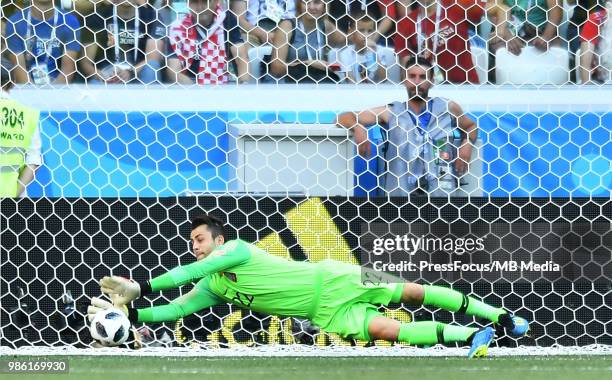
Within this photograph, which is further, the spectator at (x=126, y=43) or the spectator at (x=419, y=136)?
the spectator at (x=126, y=43)

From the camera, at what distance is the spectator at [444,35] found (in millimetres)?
4325

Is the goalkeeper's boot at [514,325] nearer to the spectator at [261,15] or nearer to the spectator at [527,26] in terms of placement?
the spectator at [527,26]

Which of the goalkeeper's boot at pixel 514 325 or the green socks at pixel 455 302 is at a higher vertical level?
the green socks at pixel 455 302

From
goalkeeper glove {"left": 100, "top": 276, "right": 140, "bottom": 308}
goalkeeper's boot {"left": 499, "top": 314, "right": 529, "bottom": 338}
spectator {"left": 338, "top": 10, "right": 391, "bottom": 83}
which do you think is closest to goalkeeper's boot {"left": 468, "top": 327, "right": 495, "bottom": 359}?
goalkeeper's boot {"left": 499, "top": 314, "right": 529, "bottom": 338}

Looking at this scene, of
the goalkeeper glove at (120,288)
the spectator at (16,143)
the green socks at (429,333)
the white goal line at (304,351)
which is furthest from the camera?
the spectator at (16,143)

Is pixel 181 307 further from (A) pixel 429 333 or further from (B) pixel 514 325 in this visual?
(B) pixel 514 325

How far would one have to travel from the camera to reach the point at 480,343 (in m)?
2.93

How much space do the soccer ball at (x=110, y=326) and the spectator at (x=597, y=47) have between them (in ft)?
7.57

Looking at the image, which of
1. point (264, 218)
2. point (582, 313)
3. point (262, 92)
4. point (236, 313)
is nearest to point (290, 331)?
point (236, 313)

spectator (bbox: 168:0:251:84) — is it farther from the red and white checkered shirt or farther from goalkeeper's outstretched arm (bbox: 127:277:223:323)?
goalkeeper's outstretched arm (bbox: 127:277:223:323)

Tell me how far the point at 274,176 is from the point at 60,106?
106cm

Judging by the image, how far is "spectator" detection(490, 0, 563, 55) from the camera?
437 cm

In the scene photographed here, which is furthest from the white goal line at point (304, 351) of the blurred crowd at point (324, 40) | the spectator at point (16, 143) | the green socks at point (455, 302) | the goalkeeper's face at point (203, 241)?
the blurred crowd at point (324, 40)

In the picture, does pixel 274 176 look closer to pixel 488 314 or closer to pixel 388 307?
pixel 388 307
